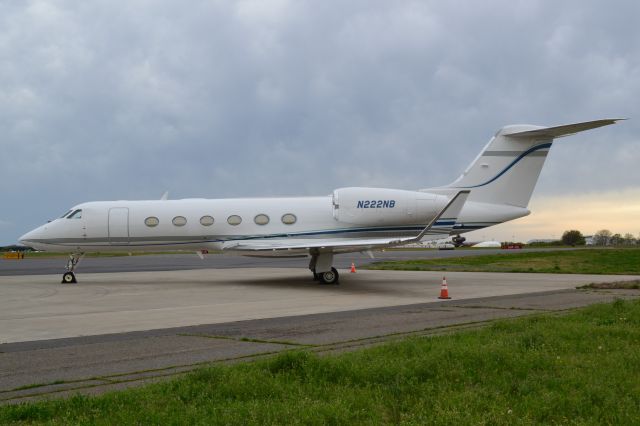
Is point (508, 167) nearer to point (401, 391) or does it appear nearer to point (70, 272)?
point (70, 272)

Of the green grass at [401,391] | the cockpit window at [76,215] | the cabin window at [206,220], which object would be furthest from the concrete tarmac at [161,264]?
the green grass at [401,391]

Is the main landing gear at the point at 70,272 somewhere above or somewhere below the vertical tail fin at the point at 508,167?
below

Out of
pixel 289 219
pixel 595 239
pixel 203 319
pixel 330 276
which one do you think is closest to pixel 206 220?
pixel 289 219

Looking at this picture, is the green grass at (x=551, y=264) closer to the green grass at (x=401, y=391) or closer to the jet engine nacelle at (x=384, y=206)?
the jet engine nacelle at (x=384, y=206)

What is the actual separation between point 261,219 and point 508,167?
30.0 feet

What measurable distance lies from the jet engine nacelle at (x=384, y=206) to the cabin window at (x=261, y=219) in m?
2.47

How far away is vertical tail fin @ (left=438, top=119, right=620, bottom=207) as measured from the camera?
74.7 ft

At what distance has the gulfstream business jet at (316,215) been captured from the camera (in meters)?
22.0

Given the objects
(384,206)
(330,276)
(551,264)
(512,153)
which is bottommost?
(551,264)

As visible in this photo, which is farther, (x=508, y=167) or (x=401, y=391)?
(x=508, y=167)

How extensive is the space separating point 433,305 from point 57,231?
15117 mm

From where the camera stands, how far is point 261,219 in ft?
73.7

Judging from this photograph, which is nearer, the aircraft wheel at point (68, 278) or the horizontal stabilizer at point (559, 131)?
the horizontal stabilizer at point (559, 131)

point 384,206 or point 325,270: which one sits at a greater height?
point 384,206
